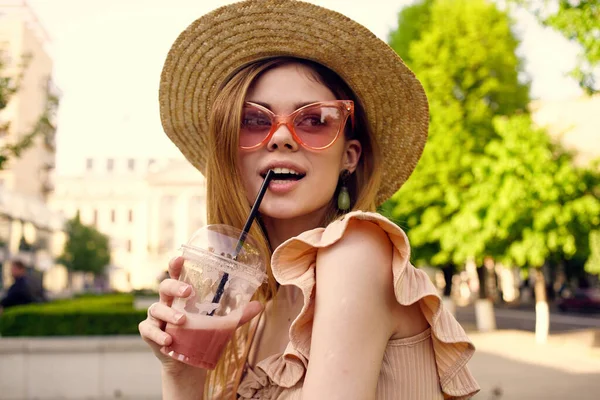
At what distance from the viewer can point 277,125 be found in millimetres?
1623

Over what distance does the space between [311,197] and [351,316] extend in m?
0.55

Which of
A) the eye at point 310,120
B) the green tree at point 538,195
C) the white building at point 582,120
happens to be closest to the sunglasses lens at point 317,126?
the eye at point 310,120

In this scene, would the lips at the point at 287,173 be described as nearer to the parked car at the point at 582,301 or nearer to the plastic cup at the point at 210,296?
the plastic cup at the point at 210,296

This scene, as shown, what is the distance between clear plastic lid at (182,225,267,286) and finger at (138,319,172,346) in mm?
188

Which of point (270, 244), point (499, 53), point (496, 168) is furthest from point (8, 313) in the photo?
point (499, 53)

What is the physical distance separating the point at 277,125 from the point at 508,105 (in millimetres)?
21260

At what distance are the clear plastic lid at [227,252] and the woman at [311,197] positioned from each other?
0.20ft

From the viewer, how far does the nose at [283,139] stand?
1.61m

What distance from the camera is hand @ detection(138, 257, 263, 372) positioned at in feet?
4.54

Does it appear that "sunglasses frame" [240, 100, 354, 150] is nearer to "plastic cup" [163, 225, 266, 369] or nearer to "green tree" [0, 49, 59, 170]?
"plastic cup" [163, 225, 266, 369]

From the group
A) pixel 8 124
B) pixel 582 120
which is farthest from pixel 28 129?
pixel 582 120

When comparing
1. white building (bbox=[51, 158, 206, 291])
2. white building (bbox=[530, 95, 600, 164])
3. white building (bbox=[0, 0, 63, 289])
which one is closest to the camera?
white building (bbox=[0, 0, 63, 289])

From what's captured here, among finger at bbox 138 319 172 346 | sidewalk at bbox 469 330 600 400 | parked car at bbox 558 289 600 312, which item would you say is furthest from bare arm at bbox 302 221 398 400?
parked car at bbox 558 289 600 312

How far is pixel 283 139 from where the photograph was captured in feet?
5.27
